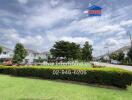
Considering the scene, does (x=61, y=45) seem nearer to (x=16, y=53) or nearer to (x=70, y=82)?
(x=16, y=53)

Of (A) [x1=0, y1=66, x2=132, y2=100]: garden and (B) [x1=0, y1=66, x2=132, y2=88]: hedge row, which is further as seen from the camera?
(B) [x1=0, y1=66, x2=132, y2=88]: hedge row

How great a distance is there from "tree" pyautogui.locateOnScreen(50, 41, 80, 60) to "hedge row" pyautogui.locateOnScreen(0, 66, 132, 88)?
5604 centimetres

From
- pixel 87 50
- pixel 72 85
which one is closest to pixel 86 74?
pixel 72 85

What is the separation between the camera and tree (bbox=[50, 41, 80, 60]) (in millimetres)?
77812

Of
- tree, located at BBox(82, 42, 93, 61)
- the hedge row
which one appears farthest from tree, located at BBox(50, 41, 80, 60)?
the hedge row

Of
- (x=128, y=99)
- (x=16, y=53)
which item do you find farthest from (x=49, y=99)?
(x=16, y=53)

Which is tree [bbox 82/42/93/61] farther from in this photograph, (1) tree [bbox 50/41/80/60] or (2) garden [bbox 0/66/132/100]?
(2) garden [bbox 0/66/132/100]

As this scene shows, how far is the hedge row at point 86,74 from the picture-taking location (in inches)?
578

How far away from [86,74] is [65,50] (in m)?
61.9

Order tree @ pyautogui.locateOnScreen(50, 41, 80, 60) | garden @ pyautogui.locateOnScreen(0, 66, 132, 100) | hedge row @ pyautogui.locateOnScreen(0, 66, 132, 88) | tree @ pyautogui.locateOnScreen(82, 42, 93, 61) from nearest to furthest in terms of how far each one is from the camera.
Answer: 1. garden @ pyautogui.locateOnScreen(0, 66, 132, 100)
2. hedge row @ pyautogui.locateOnScreen(0, 66, 132, 88)
3. tree @ pyautogui.locateOnScreen(50, 41, 80, 60)
4. tree @ pyautogui.locateOnScreen(82, 42, 93, 61)

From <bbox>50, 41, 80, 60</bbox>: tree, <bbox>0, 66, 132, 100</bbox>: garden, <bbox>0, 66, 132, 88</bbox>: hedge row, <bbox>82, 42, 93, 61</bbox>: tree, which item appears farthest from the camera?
<bbox>82, 42, 93, 61</bbox>: tree

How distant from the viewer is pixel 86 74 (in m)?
16.5

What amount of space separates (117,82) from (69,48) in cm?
6365

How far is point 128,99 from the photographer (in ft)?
37.3
